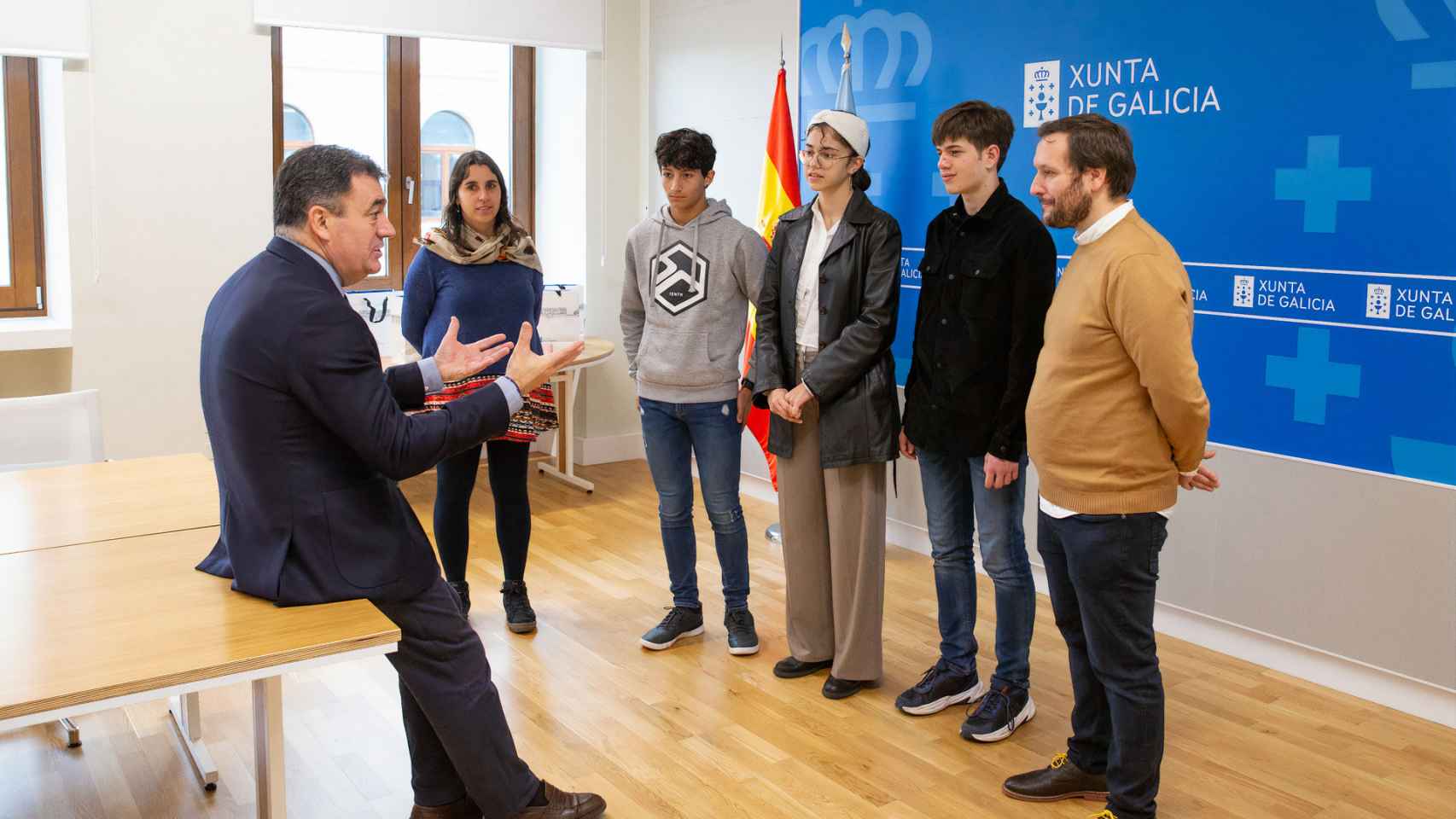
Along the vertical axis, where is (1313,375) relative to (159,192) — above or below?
below

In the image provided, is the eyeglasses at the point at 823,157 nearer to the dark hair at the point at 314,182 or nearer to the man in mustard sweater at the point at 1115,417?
the man in mustard sweater at the point at 1115,417

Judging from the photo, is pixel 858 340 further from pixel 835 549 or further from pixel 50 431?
pixel 50 431

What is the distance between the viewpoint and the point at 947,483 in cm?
333

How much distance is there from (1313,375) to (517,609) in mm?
2613

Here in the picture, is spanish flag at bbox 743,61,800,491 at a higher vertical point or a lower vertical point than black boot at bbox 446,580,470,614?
higher

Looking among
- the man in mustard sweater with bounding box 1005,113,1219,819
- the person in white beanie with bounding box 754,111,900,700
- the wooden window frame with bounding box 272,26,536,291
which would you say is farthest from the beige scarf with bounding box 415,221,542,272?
the wooden window frame with bounding box 272,26,536,291

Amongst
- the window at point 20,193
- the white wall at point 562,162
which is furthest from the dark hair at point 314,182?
the white wall at point 562,162

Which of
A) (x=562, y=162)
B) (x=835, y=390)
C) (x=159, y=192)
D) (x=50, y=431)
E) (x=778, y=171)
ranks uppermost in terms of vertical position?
(x=562, y=162)

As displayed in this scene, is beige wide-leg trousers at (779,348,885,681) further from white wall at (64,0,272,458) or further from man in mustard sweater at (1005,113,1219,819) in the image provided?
white wall at (64,0,272,458)

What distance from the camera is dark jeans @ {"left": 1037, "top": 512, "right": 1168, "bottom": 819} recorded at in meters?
2.55

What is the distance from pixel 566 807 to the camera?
2.74 meters

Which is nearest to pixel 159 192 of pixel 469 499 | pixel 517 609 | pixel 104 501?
pixel 469 499

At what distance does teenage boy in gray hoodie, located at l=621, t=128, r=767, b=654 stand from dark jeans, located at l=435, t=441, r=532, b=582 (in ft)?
1.52

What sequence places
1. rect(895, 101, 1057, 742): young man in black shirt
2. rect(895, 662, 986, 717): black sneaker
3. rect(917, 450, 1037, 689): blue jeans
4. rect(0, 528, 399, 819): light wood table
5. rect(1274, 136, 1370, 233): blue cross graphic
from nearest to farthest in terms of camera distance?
rect(0, 528, 399, 819): light wood table, rect(895, 101, 1057, 742): young man in black shirt, rect(917, 450, 1037, 689): blue jeans, rect(895, 662, 986, 717): black sneaker, rect(1274, 136, 1370, 233): blue cross graphic
